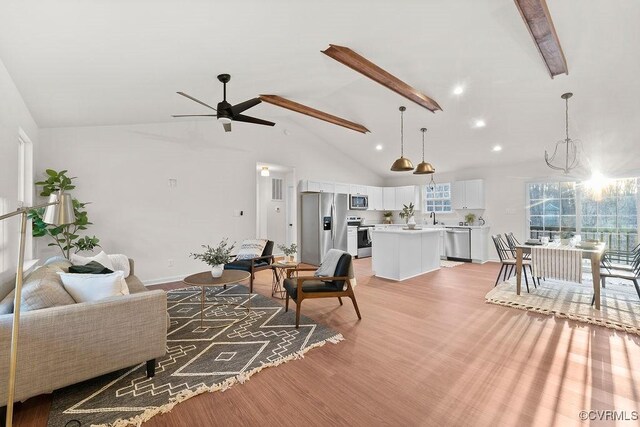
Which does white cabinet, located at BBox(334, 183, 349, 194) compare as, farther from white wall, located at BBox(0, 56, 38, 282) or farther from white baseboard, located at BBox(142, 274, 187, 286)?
white wall, located at BBox(0, 56, 38, 282)

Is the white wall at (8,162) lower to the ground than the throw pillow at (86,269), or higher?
higher

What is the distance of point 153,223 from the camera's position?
193 inches

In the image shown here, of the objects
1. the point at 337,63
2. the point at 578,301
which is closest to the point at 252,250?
the point at 337,63

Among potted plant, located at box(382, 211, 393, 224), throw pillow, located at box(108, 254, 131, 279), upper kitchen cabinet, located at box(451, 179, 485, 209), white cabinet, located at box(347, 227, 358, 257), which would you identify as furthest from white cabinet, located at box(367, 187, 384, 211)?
throw pillow, located at box(108, 254, 131, 279)

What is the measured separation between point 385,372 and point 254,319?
1675 mm

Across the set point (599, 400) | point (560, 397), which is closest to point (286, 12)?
point (560, 397)

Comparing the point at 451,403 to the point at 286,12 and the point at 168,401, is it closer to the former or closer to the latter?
the point at 168,401

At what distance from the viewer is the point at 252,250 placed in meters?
4.75

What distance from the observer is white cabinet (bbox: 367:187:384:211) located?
8391mm

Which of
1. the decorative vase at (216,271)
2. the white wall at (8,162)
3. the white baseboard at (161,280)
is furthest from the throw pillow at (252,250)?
the white wall at (8,162)

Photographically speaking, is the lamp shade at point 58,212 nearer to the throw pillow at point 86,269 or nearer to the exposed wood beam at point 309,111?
the throw pillow at point 86,269

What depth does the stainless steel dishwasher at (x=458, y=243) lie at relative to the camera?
271 inches

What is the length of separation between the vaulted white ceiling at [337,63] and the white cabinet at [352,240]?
3.00 m

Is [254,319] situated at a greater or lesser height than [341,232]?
lesser
